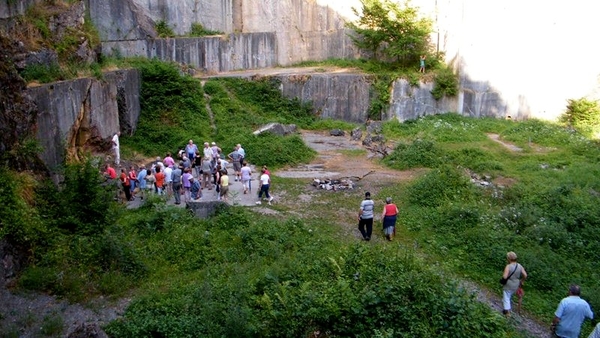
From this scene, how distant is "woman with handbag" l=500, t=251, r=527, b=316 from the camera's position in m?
9.44

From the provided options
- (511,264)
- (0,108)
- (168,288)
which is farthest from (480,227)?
(0,108)

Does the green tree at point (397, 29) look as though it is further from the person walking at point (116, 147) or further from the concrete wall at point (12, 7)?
the concrete wall at point (12, 7)

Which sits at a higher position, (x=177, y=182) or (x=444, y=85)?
(x=444, y=85)

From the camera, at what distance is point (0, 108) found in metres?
12.4

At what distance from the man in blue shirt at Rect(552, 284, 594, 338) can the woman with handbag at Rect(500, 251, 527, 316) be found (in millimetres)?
1219

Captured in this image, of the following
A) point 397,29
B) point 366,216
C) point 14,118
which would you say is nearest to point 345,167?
point 366,216

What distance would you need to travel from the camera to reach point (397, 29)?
1103 inches

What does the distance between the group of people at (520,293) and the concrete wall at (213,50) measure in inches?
Answer: 649

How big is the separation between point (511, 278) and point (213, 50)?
22.9 metres

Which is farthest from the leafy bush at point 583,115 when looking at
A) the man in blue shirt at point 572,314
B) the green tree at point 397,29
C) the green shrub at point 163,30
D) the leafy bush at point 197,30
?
the green shrub at point 163,30

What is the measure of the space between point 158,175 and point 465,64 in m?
17.4

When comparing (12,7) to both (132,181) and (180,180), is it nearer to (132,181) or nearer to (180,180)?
Answer: (132,181)

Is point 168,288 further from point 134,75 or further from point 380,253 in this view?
point 134,75

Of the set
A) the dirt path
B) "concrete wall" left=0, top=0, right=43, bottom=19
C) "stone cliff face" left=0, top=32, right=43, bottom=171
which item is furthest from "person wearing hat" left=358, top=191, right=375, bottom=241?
"concrete wall" left=0, top=0, right=43, bottom=19
